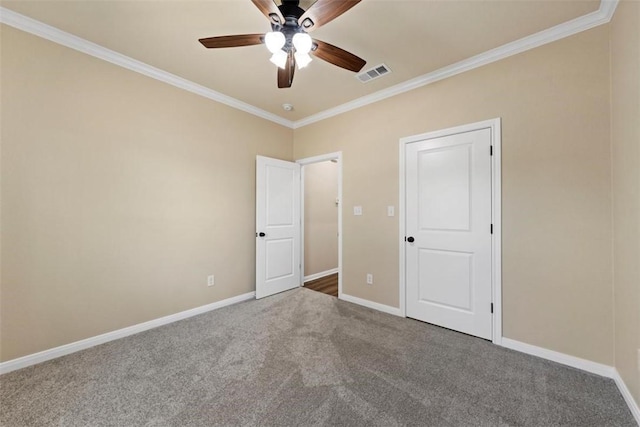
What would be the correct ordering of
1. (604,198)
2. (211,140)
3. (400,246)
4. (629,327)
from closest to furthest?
(629,327), (604,198), (400,246), (211,140)

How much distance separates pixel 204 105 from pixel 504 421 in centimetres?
385

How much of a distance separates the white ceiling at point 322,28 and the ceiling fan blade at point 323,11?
0.43 metres

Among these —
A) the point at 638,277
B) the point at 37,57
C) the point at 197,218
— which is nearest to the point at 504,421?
the point at 638,277

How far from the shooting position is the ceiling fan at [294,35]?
1512mm

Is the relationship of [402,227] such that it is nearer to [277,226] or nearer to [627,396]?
[277,226]

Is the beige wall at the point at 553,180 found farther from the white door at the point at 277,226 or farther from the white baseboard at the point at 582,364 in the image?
the white door at the point at 277,226

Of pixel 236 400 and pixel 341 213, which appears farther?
pixel 341 213

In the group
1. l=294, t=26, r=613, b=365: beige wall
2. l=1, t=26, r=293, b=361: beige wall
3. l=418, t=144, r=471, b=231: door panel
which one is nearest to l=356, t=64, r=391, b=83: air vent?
l=294, t=26, r=613, b=365: beige wall

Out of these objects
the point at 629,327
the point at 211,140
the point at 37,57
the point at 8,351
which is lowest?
the point at 8,351

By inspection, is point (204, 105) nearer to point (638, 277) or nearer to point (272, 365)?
point (272, 365)

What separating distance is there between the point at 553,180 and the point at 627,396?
148 cm

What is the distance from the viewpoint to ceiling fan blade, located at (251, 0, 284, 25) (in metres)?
1.48

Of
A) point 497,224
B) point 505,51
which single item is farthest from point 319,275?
point 505,51

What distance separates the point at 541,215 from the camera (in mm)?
2090
